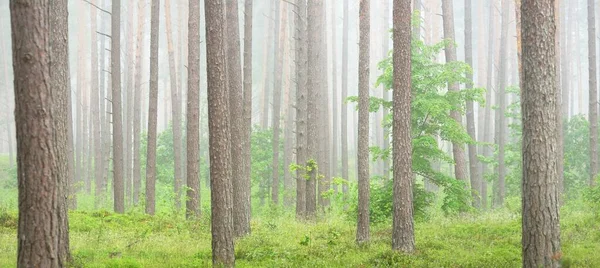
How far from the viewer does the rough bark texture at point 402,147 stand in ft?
34.2

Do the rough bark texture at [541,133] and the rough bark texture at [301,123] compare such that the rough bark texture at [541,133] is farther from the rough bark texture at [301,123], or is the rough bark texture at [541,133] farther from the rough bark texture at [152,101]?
the rough bark texture at [152,101]

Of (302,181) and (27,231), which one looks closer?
(27,231)

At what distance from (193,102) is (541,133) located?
34.8ft

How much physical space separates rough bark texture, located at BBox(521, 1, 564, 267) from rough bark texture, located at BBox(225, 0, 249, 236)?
257 inches

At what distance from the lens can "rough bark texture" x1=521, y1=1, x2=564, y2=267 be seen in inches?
301

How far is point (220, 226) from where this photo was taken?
8.81m

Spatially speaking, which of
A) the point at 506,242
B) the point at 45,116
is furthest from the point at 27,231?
the point at 506,242

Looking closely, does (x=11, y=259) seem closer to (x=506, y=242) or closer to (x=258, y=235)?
(x=258, y=235)

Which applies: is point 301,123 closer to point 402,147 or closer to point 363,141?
point 363,141

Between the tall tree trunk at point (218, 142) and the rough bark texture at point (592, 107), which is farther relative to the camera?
the rough bark texture at point (592, 107)

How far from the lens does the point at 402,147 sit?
10.4 m

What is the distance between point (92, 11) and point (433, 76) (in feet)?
92.8

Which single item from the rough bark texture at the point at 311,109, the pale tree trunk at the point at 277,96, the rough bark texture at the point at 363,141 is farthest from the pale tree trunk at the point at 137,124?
the rough bark texture at the point at 363,141

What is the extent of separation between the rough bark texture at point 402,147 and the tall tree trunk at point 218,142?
133 inches
